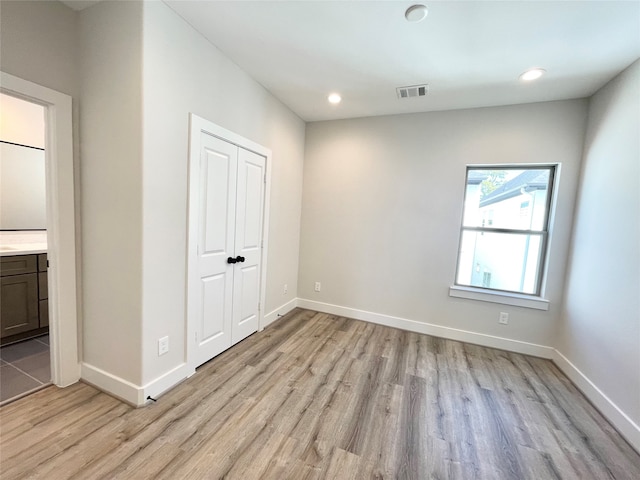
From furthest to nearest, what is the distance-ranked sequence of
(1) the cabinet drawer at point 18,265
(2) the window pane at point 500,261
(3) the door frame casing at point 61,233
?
(2) the window pane at point 500,261 → (1) the cabinet drawer at point 18,265 → (3) the door frame casing at point 61,233

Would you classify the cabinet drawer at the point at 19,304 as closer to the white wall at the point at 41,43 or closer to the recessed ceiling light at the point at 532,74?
the white wall at the point at 41,43

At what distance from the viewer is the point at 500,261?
313cm

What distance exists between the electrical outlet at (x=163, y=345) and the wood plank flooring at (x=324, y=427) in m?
0.32

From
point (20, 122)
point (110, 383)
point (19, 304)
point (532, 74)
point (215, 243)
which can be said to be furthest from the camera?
point (20, 122)

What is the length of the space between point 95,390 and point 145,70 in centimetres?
228

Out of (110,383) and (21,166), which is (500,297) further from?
(21,166)

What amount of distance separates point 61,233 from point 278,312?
234cm

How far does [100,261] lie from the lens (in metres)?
1.93

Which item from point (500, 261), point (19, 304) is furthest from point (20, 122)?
point (500, 261)

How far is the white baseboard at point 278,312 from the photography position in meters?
3.32

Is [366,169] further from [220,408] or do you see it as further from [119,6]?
[220,408]

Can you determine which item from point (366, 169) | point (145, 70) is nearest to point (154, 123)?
point (145, 70)

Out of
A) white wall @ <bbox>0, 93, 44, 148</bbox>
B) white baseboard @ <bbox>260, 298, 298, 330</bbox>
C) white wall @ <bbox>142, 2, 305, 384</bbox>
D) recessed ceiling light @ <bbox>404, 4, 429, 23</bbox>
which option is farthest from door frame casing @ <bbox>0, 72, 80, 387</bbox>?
recessed ceiling light @ <bbox>404, 4, 429, 23</bbox>

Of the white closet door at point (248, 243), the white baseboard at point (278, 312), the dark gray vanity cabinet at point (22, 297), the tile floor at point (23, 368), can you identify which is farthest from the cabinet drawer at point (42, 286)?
the white baseboard at point (278, 312)
